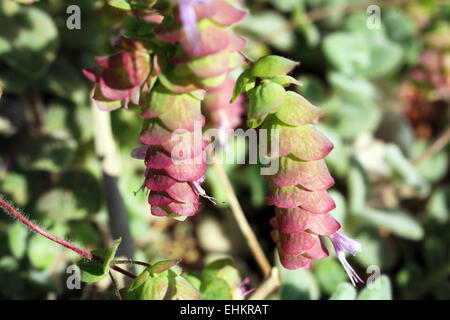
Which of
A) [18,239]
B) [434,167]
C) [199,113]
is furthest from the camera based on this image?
[434,167]

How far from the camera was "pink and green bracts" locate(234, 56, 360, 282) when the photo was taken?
0.71 meters

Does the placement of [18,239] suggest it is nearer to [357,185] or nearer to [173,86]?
[173,86]

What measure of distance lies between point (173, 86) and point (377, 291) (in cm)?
60

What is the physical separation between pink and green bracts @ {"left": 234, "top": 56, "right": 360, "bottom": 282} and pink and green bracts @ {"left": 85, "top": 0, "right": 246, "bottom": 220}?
0.05 meters

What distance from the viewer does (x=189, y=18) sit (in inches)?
24.0

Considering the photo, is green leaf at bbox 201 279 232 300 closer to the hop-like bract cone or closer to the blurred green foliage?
the blurred green foliage

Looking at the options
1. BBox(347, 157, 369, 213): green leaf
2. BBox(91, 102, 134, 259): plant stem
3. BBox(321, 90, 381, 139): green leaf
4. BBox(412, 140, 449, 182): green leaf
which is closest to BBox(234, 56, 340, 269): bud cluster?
BBox(91, 102, 134, 259): plant stem

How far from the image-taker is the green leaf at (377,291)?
99 cm

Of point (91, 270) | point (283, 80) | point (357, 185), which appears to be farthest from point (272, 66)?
point (357, 185)

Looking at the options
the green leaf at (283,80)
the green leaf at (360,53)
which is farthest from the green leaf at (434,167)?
the green leaf at (283,80)
